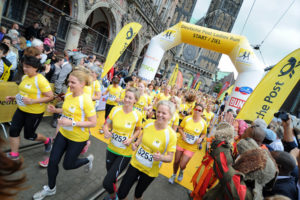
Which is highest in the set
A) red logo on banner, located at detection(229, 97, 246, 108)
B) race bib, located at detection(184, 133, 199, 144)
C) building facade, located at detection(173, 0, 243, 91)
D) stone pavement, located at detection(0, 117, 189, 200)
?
building facade, located at detection(173, 0, 243, 91)

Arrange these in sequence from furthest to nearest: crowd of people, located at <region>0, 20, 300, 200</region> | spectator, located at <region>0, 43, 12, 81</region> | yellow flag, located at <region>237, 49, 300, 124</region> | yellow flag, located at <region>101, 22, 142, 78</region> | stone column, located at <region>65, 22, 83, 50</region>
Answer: stone column, located at <region>65, 22, 83, 50</region> → yellow flag, located at <region>101, 22, 142, 78</region> → yellow flag, located at <region>237, 49, 300, 124</region> → spectator, located at <region>0, 43, 12, 81</region> → crowd of people, located at <region>0, 20, 300, 200</region>

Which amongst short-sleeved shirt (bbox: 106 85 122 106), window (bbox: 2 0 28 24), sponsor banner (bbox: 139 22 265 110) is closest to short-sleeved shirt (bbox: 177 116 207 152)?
short-sleeved shirt (bbox: 106 85 122 106)

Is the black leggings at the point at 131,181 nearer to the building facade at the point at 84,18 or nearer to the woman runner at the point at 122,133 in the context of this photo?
the woman runner at the point at 122,133

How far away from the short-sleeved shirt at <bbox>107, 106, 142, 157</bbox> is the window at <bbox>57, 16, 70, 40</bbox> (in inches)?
422

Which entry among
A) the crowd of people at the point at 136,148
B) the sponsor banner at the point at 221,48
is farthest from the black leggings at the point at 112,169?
the sponsor banner at the point at 221,48

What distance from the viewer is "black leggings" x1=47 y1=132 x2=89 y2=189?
7.81 feet

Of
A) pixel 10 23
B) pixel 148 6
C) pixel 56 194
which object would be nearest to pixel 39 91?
pixel 56 194

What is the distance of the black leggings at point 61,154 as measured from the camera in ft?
7.81

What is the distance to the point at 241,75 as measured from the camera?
8.15 meters

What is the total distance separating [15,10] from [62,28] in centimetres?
284

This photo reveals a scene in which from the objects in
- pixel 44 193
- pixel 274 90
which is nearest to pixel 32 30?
pixel 44 193

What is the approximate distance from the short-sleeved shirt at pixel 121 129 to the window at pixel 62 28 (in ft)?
35.2

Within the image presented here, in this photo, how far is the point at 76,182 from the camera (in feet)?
9.83

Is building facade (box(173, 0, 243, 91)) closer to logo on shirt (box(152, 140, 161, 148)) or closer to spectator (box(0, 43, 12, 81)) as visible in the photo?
spectator (box(0, 43, 12, 81))
